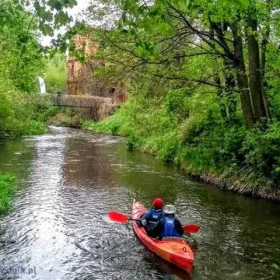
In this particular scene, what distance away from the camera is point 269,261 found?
9.20 meters

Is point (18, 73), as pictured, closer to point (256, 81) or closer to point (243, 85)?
point (256, 81)

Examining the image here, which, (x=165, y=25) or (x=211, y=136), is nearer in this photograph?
(x=165, y=25)

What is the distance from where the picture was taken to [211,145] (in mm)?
18422

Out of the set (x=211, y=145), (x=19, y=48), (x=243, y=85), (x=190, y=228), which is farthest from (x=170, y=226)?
(x=211, y=145)

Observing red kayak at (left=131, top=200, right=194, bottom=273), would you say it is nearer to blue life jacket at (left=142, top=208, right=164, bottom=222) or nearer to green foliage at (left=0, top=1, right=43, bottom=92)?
blue life jacket at (left=142, top=208, right=164, bottom=222)

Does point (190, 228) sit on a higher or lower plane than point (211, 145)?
lower

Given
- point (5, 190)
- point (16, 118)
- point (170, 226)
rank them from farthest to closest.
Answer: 1. point (16, 118)
2. point (5, 190)
3. point (170, 226)

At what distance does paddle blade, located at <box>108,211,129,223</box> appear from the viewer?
1102 cm

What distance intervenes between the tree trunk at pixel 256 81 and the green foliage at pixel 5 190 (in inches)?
364

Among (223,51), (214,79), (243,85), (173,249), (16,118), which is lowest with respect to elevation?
(173,249)

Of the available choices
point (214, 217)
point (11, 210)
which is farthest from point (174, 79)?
point (11, 210)

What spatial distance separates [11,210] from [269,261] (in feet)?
24.8

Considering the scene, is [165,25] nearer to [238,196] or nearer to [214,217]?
[214,217]

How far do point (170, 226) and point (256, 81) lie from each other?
8032 millimetres
